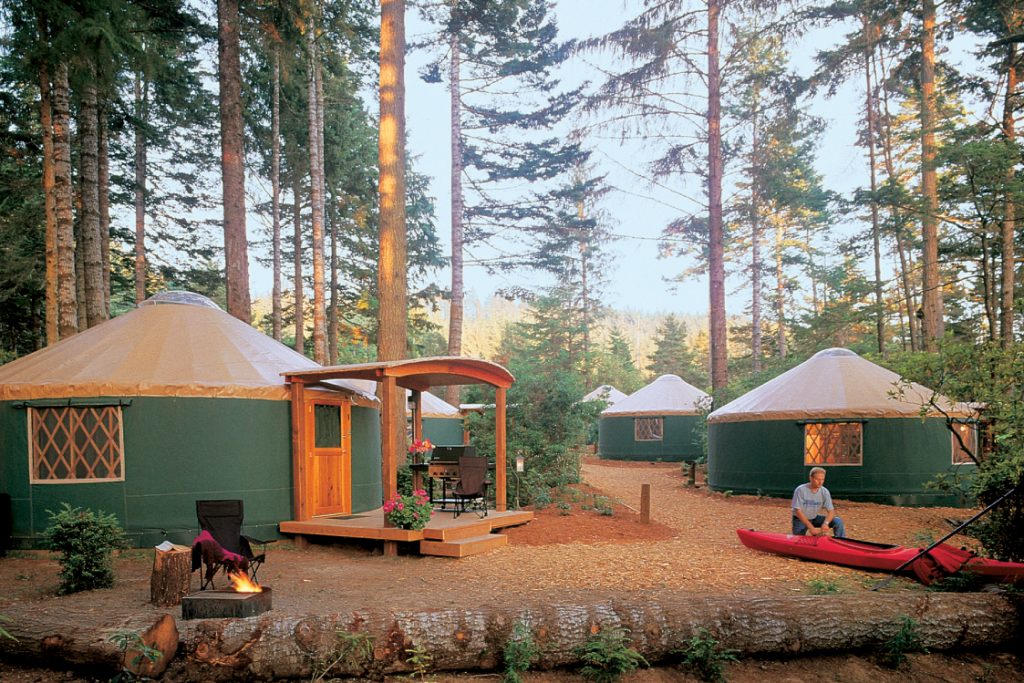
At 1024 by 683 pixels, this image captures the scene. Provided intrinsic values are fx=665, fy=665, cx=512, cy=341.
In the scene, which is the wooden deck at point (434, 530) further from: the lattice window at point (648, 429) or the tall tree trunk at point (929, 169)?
the lattice window at point (648, 429)

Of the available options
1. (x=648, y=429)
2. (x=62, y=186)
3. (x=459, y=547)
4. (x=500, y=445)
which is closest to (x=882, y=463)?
(x=500, y=445)

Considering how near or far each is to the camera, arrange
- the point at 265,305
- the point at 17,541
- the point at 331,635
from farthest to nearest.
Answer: the point at 265,305
the point at 17,541
the point at 331,635

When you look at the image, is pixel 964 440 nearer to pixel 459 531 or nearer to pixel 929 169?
pixel 929 169

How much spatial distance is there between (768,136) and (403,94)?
47.2 ft

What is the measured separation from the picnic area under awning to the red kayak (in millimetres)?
3294

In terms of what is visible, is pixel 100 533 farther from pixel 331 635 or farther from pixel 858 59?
pixel 858 59

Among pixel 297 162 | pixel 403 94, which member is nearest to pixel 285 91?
pixel 297 162

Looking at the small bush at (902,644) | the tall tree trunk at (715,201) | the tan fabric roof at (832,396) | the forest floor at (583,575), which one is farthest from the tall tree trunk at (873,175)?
the small bush at (902,644)

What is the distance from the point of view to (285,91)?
14.8 meters

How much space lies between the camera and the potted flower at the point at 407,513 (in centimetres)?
687

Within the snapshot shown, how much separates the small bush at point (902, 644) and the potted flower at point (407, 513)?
4240 mm

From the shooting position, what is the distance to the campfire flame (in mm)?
4430

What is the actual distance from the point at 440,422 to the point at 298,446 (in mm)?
11034

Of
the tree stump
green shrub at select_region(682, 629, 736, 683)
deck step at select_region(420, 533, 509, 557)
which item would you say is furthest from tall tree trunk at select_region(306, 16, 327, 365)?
green shrub at select_region(682, 629, 736, 683)
